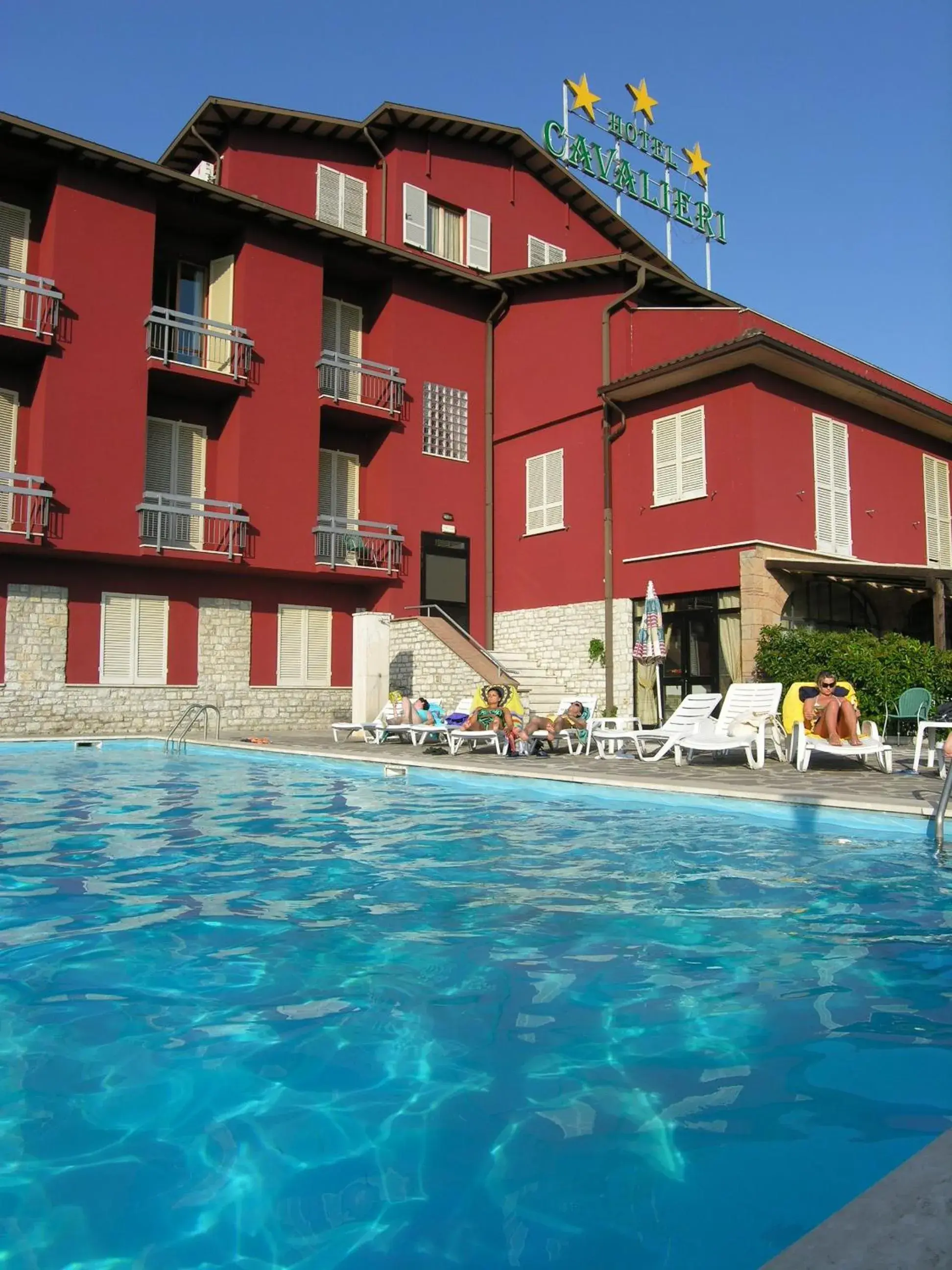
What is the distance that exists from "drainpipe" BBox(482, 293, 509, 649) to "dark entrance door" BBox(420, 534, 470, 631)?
44cm

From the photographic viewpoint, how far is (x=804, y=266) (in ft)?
44.9

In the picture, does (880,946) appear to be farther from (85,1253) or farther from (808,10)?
(808,10)

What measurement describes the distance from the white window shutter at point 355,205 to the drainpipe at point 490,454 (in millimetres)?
3406

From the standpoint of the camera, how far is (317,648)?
63.3 ft

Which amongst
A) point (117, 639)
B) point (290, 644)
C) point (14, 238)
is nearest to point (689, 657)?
point (290, 644)

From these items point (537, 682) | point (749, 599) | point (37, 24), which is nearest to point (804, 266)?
point (749, 599)

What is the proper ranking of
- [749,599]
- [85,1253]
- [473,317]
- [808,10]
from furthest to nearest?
[473,317]
[749,599]
[808,10]
[85,1253]

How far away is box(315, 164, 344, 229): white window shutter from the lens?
20.1 meters

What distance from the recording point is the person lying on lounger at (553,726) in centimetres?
1199

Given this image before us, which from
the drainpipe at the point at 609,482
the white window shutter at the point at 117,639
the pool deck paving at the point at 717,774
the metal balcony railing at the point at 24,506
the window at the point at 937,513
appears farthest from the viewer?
the window at the point at 937,513

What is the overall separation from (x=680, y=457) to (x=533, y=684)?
4.99 m

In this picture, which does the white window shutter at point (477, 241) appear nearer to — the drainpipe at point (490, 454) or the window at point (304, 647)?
the drainpipe at point (490, 454)

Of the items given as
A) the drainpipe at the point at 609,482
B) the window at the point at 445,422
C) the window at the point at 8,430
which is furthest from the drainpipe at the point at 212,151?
the drainpipe at the point at 609,482

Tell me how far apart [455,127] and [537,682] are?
12753 mm
